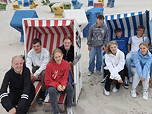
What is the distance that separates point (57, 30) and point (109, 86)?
5.48 ft

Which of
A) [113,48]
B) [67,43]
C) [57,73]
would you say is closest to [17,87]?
[57,73]

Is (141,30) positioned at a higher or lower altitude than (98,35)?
higher

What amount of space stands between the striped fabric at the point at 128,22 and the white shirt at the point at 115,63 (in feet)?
3.44

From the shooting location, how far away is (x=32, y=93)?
4637mm

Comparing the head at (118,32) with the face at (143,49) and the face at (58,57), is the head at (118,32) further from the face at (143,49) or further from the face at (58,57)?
the face at (58,57)

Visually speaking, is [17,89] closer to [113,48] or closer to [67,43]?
[67,43]

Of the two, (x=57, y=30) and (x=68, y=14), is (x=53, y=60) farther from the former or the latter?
(x=68, y=14)

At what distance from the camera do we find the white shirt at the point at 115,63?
18.2 ft

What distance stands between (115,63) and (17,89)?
6.86ft

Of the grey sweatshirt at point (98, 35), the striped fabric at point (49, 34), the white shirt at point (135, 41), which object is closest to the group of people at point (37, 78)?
the striped fabric at point (49, 34)

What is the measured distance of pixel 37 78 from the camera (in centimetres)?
548

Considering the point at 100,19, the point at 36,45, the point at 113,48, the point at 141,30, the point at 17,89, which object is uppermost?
the point at 100,19

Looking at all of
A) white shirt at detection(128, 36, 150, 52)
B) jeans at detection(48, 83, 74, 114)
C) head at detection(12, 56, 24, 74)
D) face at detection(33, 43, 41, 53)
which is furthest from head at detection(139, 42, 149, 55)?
head at detection(12, 56, 24, 74)

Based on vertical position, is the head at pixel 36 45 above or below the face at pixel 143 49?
above
